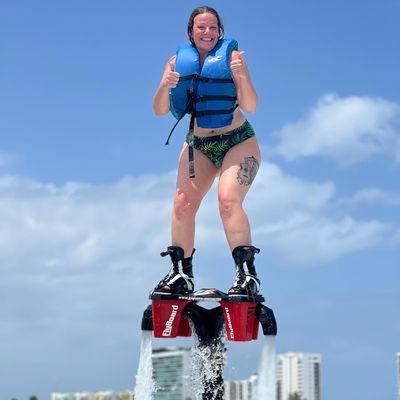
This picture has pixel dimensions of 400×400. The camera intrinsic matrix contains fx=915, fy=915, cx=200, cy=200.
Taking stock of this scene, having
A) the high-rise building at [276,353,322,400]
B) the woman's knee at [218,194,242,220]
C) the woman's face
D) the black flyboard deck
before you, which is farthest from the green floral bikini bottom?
the high-rise building at [276,353,322,400]

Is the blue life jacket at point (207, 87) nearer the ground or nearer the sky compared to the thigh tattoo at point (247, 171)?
nearer the sky

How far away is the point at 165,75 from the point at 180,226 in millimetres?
1691

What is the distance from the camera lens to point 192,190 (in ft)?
34.1

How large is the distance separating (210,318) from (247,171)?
1689 millimetres

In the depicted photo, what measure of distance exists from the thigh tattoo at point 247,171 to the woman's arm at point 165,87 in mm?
1075

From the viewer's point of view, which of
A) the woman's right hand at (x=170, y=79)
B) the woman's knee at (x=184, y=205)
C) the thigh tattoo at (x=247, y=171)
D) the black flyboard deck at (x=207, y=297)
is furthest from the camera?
the woman's knee at (x=184, y=205)

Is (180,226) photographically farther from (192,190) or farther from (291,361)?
(291,361)

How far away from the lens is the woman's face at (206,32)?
1019 cm

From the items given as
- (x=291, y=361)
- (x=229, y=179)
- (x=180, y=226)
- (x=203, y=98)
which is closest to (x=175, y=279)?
(x=180, y=226)

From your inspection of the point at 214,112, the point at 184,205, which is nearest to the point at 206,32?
the point at 214,112

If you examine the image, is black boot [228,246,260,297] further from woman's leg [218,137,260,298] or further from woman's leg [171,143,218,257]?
woman's leg [171,143,218,257]

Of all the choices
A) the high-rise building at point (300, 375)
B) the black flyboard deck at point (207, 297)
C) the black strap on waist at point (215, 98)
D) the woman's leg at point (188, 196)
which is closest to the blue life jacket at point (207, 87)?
the black strap on waist at point (215, 98)

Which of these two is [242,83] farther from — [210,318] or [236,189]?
[210,318]

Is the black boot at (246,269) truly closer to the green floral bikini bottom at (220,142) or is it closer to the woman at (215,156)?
the woman at (215,156)
